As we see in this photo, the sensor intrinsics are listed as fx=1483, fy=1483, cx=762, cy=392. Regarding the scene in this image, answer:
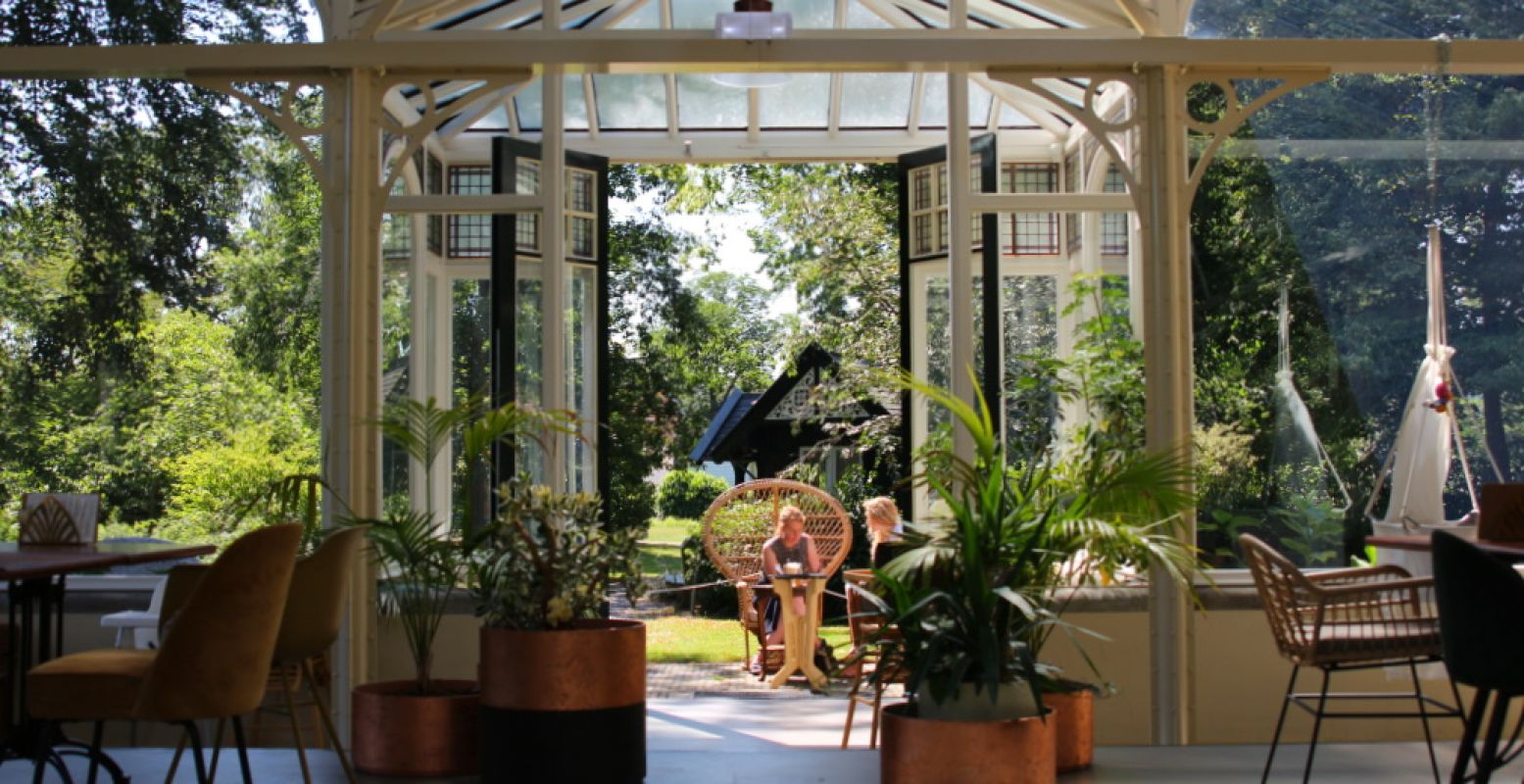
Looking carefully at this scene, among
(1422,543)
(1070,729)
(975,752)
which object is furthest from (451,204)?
(1422,543)

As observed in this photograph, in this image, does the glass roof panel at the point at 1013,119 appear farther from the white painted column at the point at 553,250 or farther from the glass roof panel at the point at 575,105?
the white painted column at the point at 553,250

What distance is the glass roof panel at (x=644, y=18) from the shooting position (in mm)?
8711

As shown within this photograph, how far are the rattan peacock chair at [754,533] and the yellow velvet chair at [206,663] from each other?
5.98 m

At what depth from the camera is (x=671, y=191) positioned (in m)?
17.8

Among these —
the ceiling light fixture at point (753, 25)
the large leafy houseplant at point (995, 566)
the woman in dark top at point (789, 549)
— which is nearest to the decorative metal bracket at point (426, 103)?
the ceiling light fixture at point (753, 25)

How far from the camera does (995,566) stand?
461cm

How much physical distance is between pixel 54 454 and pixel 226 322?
3.68 feet

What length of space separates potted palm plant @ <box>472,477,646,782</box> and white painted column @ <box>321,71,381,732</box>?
1.17m

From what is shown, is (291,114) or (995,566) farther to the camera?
(291,114)

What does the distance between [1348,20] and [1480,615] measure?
438 cm

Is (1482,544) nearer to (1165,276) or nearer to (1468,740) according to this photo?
(1468,740)

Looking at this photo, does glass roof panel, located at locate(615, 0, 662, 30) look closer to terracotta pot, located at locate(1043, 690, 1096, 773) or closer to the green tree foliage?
the green tree foliage

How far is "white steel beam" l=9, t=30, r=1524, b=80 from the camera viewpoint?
5.50 meters

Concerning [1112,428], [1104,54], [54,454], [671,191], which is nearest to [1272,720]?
[1112,428]
